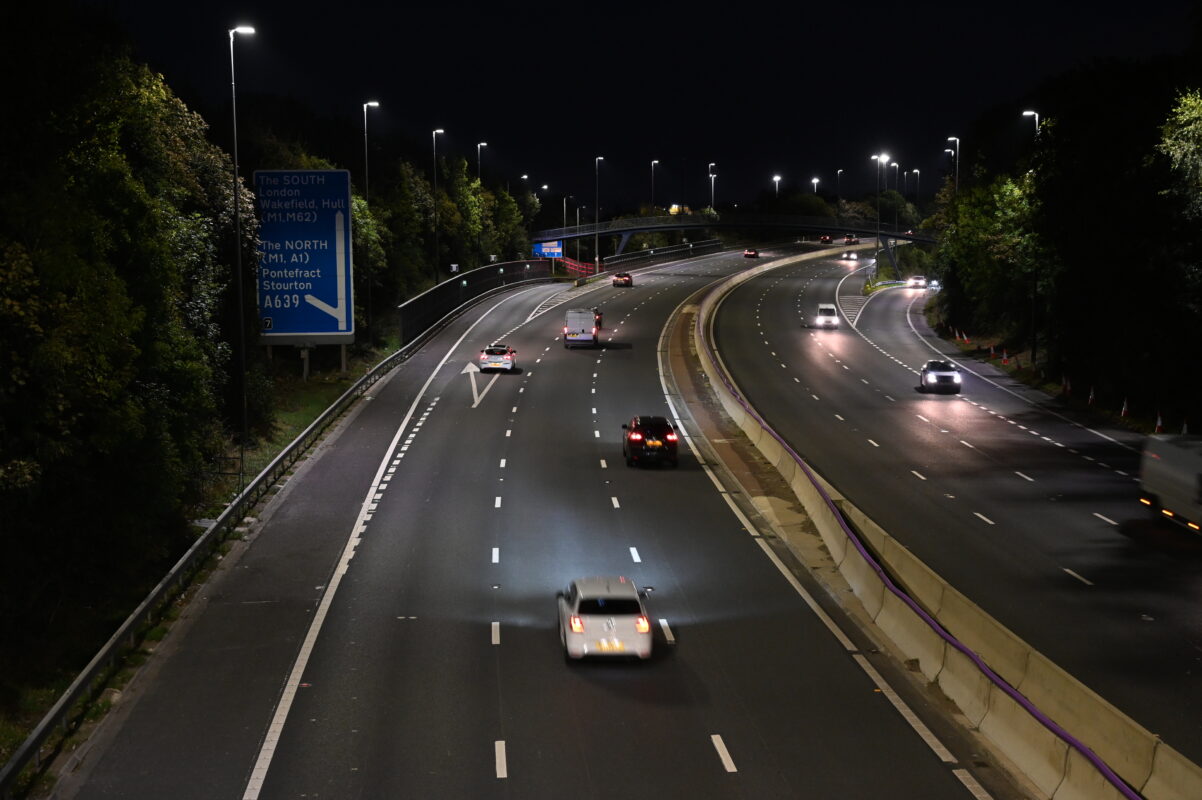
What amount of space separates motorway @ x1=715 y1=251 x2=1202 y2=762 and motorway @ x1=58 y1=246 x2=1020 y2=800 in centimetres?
349

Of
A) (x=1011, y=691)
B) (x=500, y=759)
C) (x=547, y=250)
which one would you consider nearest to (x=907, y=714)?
(x=1011, y=691)

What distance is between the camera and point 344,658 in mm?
19781

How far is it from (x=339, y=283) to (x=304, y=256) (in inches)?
48.6

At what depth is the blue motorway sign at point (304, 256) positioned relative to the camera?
33.8 meters

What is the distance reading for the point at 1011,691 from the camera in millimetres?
15383

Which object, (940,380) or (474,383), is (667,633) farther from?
(940,380)

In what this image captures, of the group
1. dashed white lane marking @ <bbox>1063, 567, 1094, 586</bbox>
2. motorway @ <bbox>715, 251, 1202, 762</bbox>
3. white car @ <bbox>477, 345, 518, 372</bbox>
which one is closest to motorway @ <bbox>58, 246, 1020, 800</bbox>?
motorway @ <bbox>715, 251, 1202, 762</bbox>

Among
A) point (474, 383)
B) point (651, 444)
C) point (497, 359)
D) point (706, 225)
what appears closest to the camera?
point (651, 444)

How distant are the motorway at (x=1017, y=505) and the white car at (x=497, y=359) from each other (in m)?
11.3

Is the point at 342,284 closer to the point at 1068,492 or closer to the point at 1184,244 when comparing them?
the point at 1068,492

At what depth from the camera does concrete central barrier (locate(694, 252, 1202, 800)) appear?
501 inches

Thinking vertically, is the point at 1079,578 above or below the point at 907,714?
below

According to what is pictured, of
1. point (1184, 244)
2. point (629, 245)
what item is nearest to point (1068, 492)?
point (1184, 244)

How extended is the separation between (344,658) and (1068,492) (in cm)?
2241
